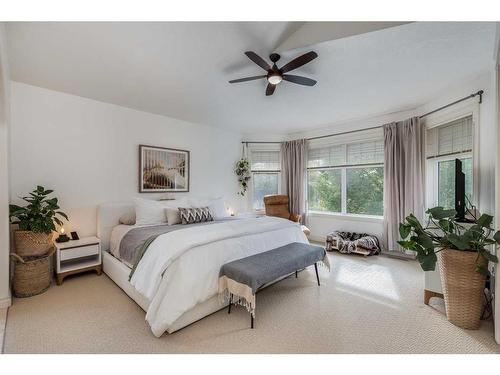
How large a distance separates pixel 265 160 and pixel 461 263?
409cm

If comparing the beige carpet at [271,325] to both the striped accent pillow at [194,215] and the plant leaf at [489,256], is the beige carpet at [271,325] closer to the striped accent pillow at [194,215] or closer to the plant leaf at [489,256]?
the plant leaf at [489,256]

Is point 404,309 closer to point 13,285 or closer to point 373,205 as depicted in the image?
point 373,205

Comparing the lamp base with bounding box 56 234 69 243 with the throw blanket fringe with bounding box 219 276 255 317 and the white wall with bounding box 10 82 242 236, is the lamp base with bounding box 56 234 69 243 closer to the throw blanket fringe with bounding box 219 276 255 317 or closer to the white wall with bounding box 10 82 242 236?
the white wall with bounding box 10 82 242 236

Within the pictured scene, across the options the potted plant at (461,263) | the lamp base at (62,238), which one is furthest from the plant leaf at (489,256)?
the lamp base at (62,238)

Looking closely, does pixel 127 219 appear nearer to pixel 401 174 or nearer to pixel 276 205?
pixel 276 205

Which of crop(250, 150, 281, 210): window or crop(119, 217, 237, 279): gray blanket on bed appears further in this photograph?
crop(250, 150, 281, 210): window

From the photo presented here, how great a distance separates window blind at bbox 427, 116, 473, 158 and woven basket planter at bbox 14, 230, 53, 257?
5.20 meters

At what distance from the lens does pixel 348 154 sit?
4723mm

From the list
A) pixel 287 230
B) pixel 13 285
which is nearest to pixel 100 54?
pixel 13 285

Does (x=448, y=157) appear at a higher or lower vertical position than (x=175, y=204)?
higher

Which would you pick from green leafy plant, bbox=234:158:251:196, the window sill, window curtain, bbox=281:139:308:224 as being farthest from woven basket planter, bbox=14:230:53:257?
the window sill

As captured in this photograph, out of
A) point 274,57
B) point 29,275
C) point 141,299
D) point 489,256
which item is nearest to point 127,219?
point 29,275

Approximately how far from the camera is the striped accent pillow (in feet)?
10.7

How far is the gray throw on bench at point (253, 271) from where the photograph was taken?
199 cm
